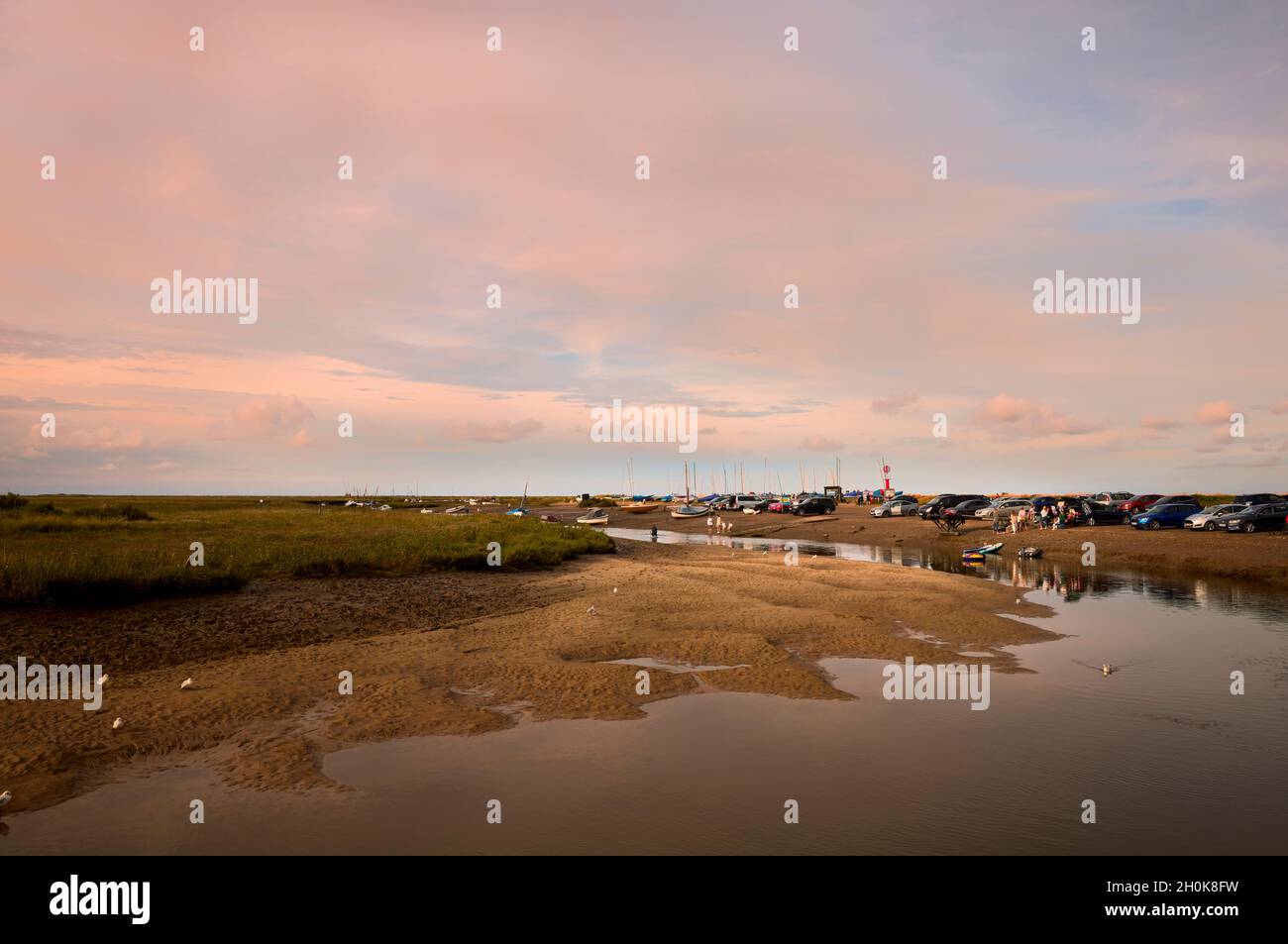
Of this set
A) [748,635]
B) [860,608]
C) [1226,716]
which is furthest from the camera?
[860,608]

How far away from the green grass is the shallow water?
14070mm

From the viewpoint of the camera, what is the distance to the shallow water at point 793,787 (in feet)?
27.2

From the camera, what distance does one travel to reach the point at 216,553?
1141 inches

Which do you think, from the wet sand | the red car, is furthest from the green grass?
the red car

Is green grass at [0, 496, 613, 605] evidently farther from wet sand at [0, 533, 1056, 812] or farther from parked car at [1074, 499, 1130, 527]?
parked car at [1074, 499, 1130, 527]

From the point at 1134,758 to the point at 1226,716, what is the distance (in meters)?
3.92

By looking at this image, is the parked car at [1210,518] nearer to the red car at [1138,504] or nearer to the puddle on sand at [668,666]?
the red car at [1138,504]

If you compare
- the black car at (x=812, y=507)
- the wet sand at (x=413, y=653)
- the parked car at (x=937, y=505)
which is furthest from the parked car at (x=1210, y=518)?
the black car at (x=812, y=507)

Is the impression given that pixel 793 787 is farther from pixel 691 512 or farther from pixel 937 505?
pixel 691 512

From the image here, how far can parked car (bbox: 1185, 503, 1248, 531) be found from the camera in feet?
158

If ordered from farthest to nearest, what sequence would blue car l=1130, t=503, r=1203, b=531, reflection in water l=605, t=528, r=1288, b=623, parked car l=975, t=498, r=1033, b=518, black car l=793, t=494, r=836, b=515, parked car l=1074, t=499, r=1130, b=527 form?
black car l=793, t=494, r=836, b=515 < parked car l=975, t=498, r=1033, b=518 < parked car l=1074, t=499, r=1130, b=527 < blue car l=1130, t=503, r=1203, b=531 < reflection in water l=605, t=528, r=1288, b=623

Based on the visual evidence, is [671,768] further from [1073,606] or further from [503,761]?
[1073,606]

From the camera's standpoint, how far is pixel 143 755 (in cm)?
1042
